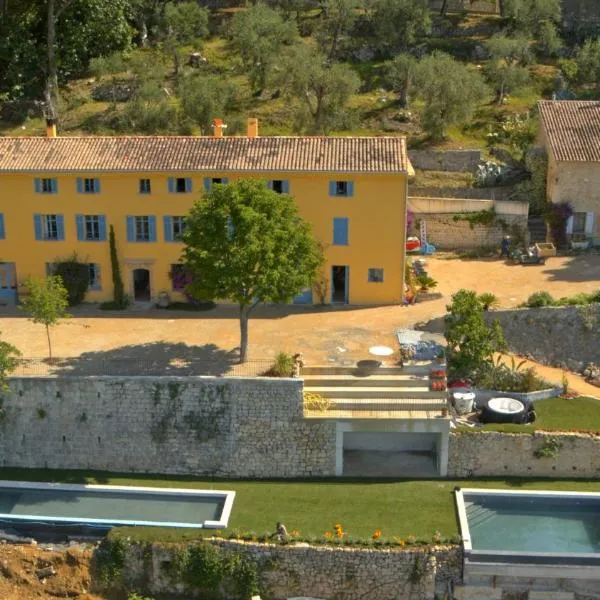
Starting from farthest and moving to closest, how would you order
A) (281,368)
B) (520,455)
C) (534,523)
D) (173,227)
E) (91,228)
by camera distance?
(91,228)
(173,227)
(281,368)
(520,455)
(534,523)

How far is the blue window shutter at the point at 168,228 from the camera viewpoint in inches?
1606

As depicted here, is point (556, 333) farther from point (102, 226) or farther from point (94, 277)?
point (94, 277)

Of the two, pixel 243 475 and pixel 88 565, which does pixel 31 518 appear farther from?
pixel 243 475

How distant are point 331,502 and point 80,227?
1708 cm

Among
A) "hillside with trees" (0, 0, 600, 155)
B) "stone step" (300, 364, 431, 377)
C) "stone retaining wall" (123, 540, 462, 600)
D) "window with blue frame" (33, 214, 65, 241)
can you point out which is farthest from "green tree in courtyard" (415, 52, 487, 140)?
"stone retaining wall" (123, 540, 462, 600)

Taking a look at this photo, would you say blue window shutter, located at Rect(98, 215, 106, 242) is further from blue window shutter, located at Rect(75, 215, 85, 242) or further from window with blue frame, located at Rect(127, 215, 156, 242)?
window with blue frame, located at Rect(127, 215, 156, 242)

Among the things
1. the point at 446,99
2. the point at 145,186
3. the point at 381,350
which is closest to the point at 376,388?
the point at 381,350

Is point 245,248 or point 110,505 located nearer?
point 110,505

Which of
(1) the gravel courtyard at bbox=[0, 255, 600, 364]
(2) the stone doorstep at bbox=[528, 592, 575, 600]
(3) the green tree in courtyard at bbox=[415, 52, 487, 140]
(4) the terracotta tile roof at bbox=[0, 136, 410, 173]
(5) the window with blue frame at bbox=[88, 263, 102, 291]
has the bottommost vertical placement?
(2) the stone doorstep at bbox=[528, 592, 575, 600]

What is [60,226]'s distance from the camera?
41125 mm

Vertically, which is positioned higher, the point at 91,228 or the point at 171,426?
the point at 91,228

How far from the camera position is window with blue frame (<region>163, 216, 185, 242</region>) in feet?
134

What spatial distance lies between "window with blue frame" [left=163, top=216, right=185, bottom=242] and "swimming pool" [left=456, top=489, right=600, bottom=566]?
54.5ft

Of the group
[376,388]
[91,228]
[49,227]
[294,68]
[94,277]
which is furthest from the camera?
[294,68]
